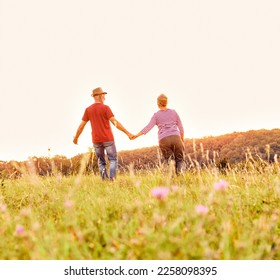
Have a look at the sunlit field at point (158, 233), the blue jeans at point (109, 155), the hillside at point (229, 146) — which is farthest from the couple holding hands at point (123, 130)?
the hillside at point (229, 146)

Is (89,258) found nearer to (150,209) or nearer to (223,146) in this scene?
(150,209)

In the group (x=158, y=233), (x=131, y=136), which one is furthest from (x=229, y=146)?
(x=158, y=233)

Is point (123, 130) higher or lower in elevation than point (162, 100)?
lower

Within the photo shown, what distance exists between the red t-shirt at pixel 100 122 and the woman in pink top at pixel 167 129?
56 centimetres

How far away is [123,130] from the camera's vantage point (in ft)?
31.8

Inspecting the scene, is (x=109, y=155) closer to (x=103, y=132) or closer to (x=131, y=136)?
(x=103, y=132)

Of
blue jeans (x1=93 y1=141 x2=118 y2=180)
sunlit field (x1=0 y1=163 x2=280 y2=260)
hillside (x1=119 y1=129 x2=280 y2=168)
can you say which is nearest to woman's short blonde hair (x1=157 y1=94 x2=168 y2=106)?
blue jeans (x1=93 y1=141 x2=118 y2=180)

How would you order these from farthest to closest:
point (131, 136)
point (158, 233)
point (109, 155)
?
point (109, 155) < point (131, 136) < point (158, 233)

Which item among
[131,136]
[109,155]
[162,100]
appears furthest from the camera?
[162,100]

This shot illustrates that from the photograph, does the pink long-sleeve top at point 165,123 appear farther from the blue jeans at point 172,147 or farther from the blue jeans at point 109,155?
the blue jeans at point 109,155

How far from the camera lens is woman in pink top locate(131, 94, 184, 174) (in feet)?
31.8

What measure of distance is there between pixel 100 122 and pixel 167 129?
4.59 feet

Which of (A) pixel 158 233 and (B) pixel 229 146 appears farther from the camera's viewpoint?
(B) pixel 229 146

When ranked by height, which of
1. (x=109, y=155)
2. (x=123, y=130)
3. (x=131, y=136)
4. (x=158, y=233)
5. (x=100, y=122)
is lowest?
(x=158, y=233)
